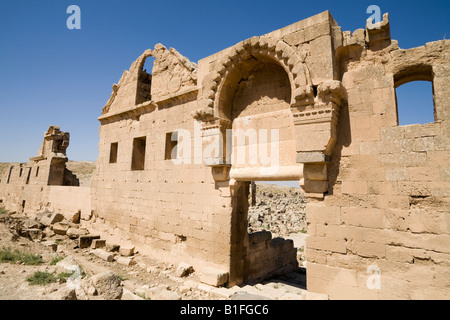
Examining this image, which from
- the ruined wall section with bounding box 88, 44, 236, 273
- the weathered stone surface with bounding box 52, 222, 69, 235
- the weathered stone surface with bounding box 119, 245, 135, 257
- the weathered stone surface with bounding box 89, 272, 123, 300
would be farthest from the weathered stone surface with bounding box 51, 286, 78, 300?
the weathered stone surface with bounding box 52, 222, 69, 235

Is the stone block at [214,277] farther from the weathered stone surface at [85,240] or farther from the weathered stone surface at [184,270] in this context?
the weathered stone surface at [85,240]

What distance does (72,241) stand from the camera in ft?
30.4

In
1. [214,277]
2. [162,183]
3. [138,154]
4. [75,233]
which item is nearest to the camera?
[214,277]

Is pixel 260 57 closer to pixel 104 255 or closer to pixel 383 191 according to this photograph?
pixel 383 191

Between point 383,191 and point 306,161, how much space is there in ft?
4.26

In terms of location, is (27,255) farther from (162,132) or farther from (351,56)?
(351,56)

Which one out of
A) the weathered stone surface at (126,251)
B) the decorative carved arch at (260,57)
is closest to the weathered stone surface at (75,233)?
the weathered stone surface at (126,251)

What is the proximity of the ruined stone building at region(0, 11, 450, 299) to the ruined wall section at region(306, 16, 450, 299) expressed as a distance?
2cm

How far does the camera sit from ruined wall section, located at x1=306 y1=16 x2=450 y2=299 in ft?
12.3

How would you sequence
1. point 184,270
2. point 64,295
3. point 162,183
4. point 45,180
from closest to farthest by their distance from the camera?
1. point 64,295
2. point 184,270
3. point 162,183
4. point 45,180

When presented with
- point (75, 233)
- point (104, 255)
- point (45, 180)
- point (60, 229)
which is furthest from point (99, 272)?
point (45, 180)

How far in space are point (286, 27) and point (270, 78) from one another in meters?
1.11

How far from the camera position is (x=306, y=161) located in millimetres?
4586
